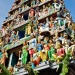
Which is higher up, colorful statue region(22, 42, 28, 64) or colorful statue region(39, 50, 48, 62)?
colorful statue region(22, 42, 28, 64)

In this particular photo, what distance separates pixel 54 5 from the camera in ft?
66.6

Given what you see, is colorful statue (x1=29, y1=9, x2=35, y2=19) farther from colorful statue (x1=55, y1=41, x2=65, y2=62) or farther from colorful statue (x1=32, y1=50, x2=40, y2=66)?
colorful statue (x1=55, y1=41, x2=65, y2=62)

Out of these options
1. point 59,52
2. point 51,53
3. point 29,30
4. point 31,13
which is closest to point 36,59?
point 51,53

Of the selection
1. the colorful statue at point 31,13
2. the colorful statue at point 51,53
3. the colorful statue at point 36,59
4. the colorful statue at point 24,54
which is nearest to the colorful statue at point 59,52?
the colorful statue at point 51,53

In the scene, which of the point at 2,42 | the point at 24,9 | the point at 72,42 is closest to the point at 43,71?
the point at 72,42

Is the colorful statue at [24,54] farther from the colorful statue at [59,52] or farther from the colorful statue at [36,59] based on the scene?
the colorful statue at [59,52]

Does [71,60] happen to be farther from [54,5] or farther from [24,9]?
[24,9]

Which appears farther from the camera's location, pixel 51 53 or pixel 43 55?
pixel 43 55

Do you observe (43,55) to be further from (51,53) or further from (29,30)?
(29,30)

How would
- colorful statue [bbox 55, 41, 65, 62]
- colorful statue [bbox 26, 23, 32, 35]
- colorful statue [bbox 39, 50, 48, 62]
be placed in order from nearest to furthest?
colorful statue [bbox 55, 41, 65, 62] → colorful statue [bbox 39, 50, 48, 62] → colorful statue [bbox 26, 23, 32, 35]

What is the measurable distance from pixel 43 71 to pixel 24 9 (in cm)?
899

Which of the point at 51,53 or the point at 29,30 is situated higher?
the point at 29,30

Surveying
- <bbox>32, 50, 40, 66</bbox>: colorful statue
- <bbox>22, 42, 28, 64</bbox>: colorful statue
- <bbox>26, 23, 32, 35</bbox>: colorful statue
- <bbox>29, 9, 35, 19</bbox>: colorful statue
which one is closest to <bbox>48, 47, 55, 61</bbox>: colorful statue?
<bbox>32, 50, 40, 66</bbox>: colorful statue

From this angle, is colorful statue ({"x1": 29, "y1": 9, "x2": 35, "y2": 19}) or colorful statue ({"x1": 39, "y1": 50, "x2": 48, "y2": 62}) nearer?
colorful statue ({"x1": 39, "y1": 50, "x2": 48, "y2": 62})
